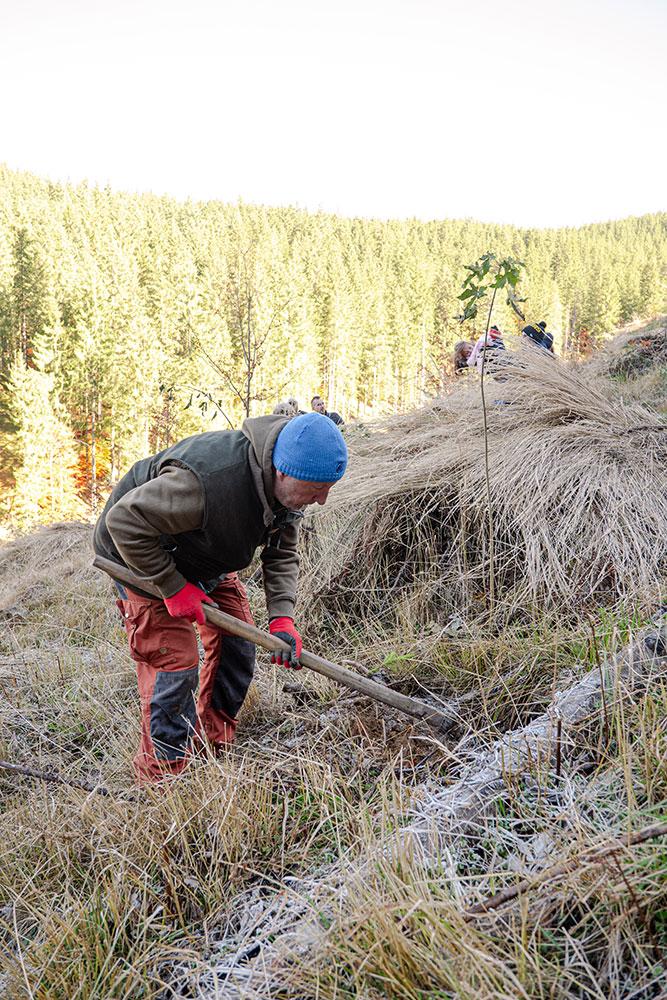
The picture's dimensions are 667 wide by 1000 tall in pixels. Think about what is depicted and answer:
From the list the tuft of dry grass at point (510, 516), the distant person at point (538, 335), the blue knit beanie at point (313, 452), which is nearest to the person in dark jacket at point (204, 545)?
the blue knit beanie at point (313, 452)

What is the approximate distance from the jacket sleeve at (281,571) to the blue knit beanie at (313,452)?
25.3 inches

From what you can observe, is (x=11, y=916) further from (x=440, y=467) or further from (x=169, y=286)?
(x=169, y=286)

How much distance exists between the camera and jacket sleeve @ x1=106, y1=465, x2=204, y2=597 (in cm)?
217

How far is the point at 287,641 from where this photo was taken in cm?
254

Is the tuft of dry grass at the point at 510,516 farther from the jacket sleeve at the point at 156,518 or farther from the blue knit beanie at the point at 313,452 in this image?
A: the jacket sleeve at the point at 156,518

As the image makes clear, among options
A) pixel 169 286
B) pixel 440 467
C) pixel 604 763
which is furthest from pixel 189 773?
pixel 169 286

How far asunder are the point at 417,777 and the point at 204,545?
44.6 inches

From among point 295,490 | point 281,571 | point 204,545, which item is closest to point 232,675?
point 281,571

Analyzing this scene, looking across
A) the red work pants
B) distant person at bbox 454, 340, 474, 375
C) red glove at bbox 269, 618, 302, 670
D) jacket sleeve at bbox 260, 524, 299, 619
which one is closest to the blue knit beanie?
jacket sleeve at bbox 260, 524, 299, 619

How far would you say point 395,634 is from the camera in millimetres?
3045

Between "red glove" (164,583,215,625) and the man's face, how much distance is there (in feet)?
1.72

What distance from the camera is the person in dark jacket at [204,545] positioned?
2.18 meters

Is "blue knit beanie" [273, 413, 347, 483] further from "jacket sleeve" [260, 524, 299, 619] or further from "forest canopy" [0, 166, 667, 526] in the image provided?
"forest canopy" [0, 166, 667, 526]

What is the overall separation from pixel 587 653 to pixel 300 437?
1261 mm
